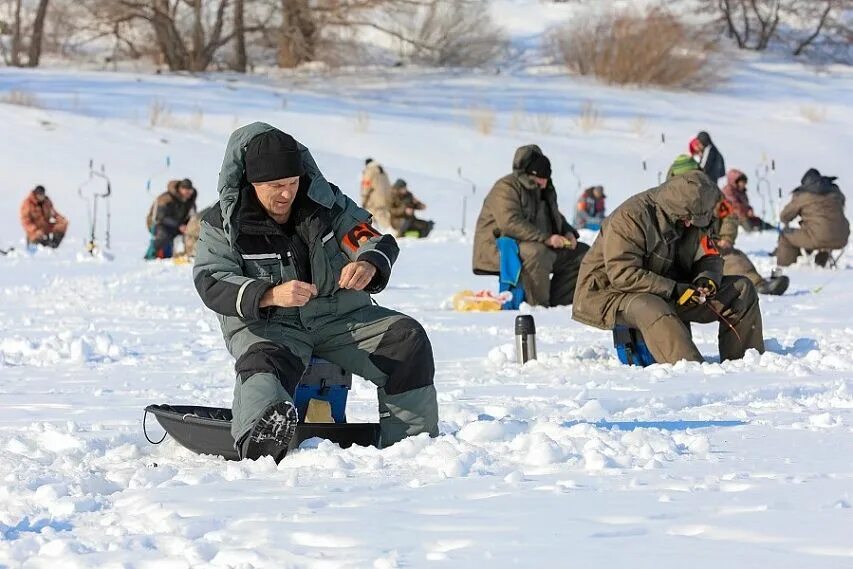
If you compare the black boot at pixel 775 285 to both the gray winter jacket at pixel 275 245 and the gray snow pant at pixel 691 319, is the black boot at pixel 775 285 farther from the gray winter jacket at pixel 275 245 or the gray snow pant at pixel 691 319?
the gray winter jacket at pixel 275 245

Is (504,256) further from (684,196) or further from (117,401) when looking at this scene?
(117,401)

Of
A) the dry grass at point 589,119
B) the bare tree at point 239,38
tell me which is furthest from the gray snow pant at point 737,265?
the bare tree at point 239,38

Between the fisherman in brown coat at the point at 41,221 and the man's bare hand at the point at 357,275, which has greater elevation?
the man's bare hand at the point at 357,275

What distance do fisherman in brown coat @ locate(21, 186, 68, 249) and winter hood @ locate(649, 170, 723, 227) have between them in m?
14.2

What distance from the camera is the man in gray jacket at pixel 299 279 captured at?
4.75 metres

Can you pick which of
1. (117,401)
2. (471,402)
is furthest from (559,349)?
(117,401)

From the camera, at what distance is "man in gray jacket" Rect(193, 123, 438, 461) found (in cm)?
475

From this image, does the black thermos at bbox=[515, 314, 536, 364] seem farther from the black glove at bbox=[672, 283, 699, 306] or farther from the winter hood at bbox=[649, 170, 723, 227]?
the winter hood at bbox=[649, 170, 723, 227]

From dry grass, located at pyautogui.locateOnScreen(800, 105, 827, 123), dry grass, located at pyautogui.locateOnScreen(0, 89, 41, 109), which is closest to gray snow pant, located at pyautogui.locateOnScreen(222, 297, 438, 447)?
dry grass, located at pyautogui.locateOnScreen(0, 89, 41, 109)

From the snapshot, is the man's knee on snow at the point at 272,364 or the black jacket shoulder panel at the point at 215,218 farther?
the black jacket shoulder panel at the point at 215,218

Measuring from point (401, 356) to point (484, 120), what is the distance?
24.4 meters

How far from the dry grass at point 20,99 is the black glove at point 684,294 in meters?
22.4

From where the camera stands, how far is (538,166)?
36.8ft

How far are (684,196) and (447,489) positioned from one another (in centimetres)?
379
